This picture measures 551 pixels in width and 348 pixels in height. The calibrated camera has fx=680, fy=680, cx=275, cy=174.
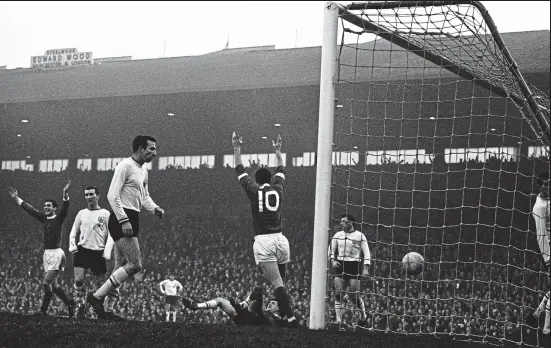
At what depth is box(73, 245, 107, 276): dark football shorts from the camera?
8.17 metres

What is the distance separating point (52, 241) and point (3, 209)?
17.8 metres

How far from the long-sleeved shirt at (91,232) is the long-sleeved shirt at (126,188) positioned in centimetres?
225

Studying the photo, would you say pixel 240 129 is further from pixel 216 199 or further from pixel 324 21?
pixel 324 21

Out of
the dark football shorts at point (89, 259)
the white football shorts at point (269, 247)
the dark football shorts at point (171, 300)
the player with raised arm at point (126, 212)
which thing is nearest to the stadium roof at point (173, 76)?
the dark football shorts at point (171, 300)

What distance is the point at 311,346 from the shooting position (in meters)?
4.19

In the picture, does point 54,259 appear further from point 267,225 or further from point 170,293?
point 170,293

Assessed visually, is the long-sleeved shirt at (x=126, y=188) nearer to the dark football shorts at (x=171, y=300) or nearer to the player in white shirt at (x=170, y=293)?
the player in white shirt at (x=170, y=293)

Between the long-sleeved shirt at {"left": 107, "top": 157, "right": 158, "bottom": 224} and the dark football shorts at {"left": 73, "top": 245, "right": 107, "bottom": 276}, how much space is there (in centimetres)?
239

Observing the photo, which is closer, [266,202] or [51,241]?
[266,202]

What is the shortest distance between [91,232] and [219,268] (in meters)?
12.7

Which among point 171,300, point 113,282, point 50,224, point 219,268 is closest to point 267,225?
point 113,282

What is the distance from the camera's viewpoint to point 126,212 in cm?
592

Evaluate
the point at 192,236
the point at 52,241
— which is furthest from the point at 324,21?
the point at 192,236

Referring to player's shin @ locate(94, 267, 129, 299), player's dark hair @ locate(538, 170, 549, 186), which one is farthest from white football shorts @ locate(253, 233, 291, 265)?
player's dark hair @ locate(538, 170, 549, 186)
